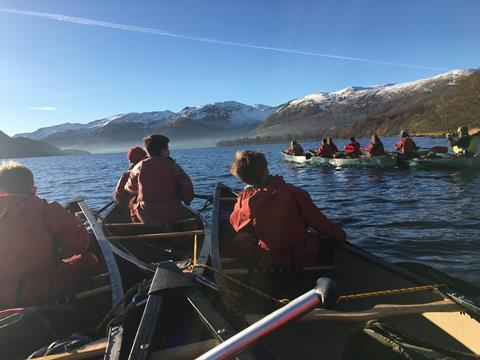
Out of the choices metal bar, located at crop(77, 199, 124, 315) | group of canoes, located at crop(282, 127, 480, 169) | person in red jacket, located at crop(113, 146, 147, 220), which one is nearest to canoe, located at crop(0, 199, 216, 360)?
metal bar, located at crop(77, 199, 124, 315)

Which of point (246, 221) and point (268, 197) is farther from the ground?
point (268, 197)

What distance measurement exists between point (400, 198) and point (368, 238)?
5.97 meters

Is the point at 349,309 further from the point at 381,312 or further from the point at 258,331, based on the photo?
the point at 258,331

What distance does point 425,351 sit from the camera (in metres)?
3.34

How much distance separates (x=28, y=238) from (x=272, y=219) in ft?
9.56

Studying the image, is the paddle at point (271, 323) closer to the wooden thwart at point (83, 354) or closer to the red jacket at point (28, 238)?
the wooden thwart at point (83, 354)

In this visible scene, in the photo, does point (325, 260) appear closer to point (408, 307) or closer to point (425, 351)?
point (408, 307)

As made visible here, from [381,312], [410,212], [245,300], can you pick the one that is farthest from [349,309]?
[410,212]

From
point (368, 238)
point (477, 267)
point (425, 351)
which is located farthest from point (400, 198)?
point (425, 351)

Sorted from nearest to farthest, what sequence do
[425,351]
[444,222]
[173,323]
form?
[425,351], [173,323], [444,222]

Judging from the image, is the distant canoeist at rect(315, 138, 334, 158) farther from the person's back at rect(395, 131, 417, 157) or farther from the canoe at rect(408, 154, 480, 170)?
the canoe at rect(408, 154, 480, 170)

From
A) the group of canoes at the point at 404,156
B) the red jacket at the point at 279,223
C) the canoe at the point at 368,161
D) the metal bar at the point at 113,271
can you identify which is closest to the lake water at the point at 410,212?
the group of canoes at the point at 404,156

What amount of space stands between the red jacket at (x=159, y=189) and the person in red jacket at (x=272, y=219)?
251 centimetres

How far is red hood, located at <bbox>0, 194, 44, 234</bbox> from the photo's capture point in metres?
4.23
